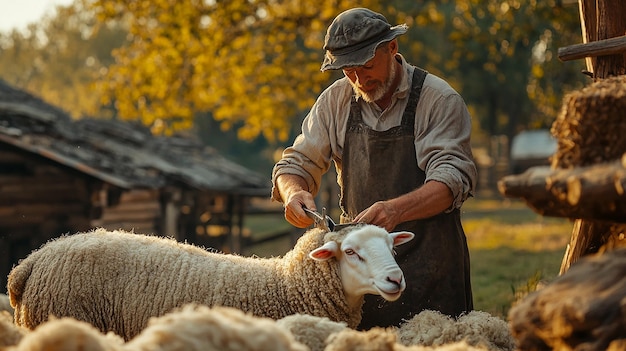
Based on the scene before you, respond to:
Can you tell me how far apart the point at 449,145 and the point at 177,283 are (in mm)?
1647

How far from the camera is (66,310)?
5.32 m

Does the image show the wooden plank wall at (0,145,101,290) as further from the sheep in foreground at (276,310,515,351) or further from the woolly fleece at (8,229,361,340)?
the sheep in foreground at (276,310,515,351)

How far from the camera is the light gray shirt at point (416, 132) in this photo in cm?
531

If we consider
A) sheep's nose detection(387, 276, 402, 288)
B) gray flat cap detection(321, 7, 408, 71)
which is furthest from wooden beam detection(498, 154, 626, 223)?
gray flat cap detection(321, 7, 408, 71)

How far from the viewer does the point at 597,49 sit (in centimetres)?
549

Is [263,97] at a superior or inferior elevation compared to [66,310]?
superior

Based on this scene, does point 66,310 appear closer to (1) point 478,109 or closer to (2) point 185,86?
(2) point 185,86

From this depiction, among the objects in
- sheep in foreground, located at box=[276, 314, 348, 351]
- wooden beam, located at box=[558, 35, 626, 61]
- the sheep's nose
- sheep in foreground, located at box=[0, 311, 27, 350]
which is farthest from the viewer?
wooden beam, located at box=[558, 35, 626, 61]

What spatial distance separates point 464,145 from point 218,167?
1898cm

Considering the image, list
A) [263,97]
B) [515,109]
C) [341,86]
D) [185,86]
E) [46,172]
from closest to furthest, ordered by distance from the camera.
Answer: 1. [341,86]
2. [46,172]
3. [185,86]
4. [263,97]
5. [515,109]

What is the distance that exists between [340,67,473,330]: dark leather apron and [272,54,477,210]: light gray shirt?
0.19 feet

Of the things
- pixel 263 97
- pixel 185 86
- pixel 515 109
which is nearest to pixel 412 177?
pixel 185 86

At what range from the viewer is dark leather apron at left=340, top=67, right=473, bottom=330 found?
5496 millimetres

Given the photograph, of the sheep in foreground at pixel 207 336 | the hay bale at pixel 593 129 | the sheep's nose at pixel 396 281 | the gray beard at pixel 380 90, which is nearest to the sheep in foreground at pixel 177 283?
the sheep's nose at pixel 396 281
